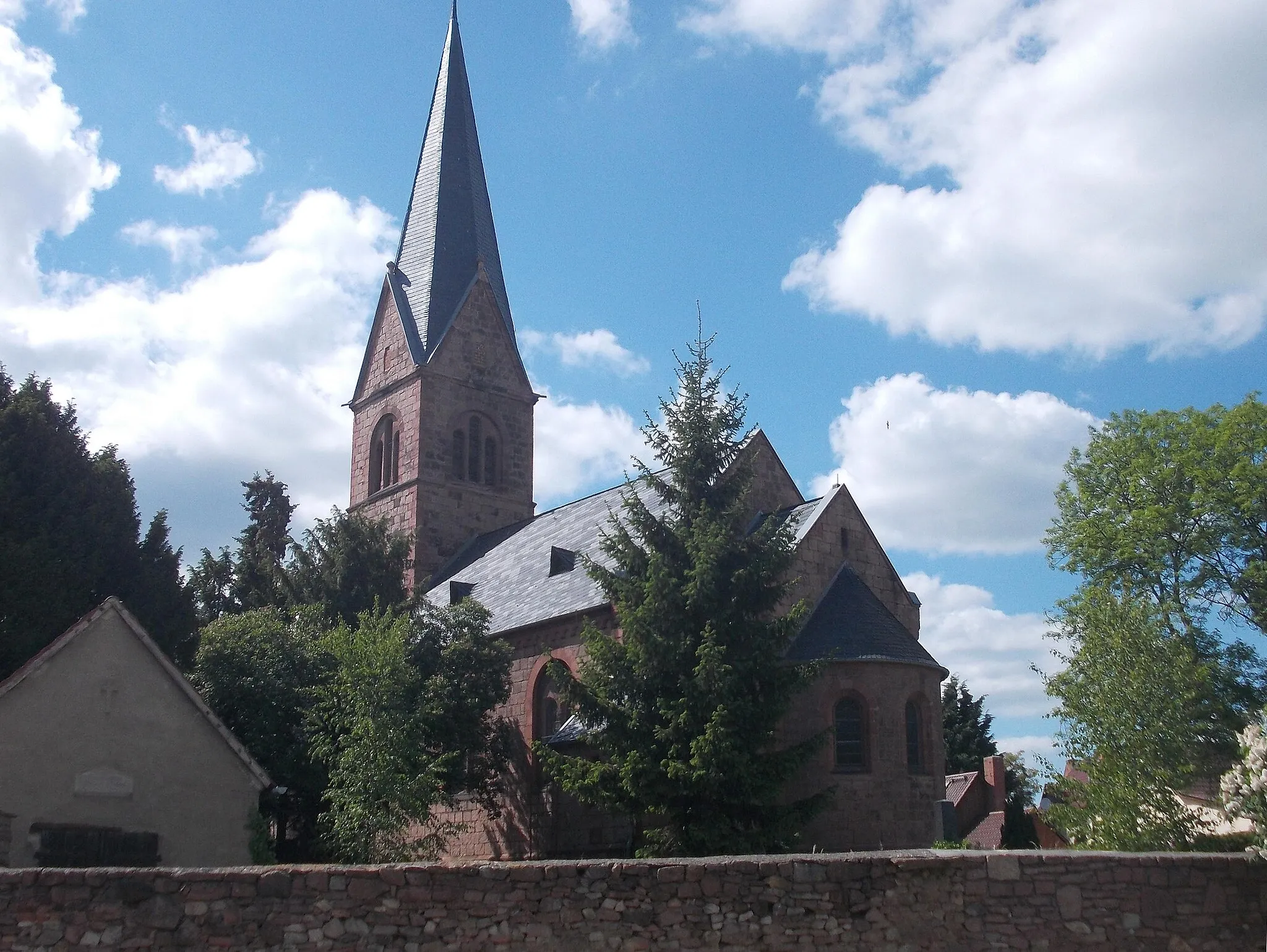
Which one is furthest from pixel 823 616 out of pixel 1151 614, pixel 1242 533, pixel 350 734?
pixel 1242 533

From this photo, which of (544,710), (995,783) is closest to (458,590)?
(544,710)

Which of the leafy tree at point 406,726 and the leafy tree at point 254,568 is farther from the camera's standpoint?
the leafy tree at point 254,568

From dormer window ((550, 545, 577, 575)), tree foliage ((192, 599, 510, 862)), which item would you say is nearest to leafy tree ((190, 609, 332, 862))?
tree foliage ((192, 599, 510, 862))

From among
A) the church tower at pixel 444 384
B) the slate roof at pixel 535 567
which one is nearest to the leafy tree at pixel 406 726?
the slate roof at pixel 535 567

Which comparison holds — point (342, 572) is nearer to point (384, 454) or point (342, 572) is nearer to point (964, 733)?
point (384, 454)

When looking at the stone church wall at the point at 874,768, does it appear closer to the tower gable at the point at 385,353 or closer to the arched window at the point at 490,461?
A: the arched window at the point at 490,461

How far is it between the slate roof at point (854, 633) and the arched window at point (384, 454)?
66.8 feet

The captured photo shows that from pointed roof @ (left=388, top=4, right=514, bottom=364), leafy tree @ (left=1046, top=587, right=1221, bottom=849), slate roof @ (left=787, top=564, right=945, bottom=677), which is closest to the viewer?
leafy tree @ (left=1046, top=587, right=1221, bottom=849)

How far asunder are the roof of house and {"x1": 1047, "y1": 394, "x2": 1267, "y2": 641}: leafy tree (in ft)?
38.9

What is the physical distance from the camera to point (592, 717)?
73.5 ft

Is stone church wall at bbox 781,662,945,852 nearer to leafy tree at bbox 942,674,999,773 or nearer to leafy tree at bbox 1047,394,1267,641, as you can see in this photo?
leafy tree at bbox 1047,394,1267,641

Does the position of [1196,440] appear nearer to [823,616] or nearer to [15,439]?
[823,616]

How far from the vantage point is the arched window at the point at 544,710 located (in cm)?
2859

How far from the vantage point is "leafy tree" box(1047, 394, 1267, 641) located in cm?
3017
